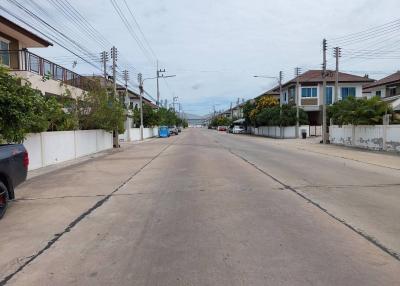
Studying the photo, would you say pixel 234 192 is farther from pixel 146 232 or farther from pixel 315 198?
pixel 146 232

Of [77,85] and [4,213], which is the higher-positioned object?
[77,85]

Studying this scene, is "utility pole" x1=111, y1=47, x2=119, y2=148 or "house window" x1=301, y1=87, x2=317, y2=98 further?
"house window" x1=301, y1=87, x2=317, y2=98

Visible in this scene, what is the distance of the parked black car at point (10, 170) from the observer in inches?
355

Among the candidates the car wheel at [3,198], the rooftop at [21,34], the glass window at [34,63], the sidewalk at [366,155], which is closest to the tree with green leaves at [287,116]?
the sidewalk at [366,155]

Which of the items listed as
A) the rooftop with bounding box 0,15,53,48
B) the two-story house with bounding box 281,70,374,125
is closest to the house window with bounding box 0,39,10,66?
the rooftop with bounding box 0,15,53,48

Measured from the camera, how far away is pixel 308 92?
64.8m

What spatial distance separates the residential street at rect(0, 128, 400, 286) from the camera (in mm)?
5398

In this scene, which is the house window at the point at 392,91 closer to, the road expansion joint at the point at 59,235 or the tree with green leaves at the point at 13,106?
the tree with green leaves at the point at 13,106

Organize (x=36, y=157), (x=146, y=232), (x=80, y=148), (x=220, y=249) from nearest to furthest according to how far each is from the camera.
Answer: (x=220, y=249), (x=146, y=232), (x=36, y=157), (x=80, y=148)

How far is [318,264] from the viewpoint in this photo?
5.64 m

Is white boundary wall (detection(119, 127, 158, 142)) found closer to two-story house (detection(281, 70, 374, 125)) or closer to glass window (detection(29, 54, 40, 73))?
two-story house (detection(281, 70, 374, 125))

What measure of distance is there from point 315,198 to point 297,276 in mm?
5431

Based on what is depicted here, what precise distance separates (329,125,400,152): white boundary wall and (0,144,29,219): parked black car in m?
22.9

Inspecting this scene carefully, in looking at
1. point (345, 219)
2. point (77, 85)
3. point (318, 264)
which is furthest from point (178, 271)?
point (77, 85)
